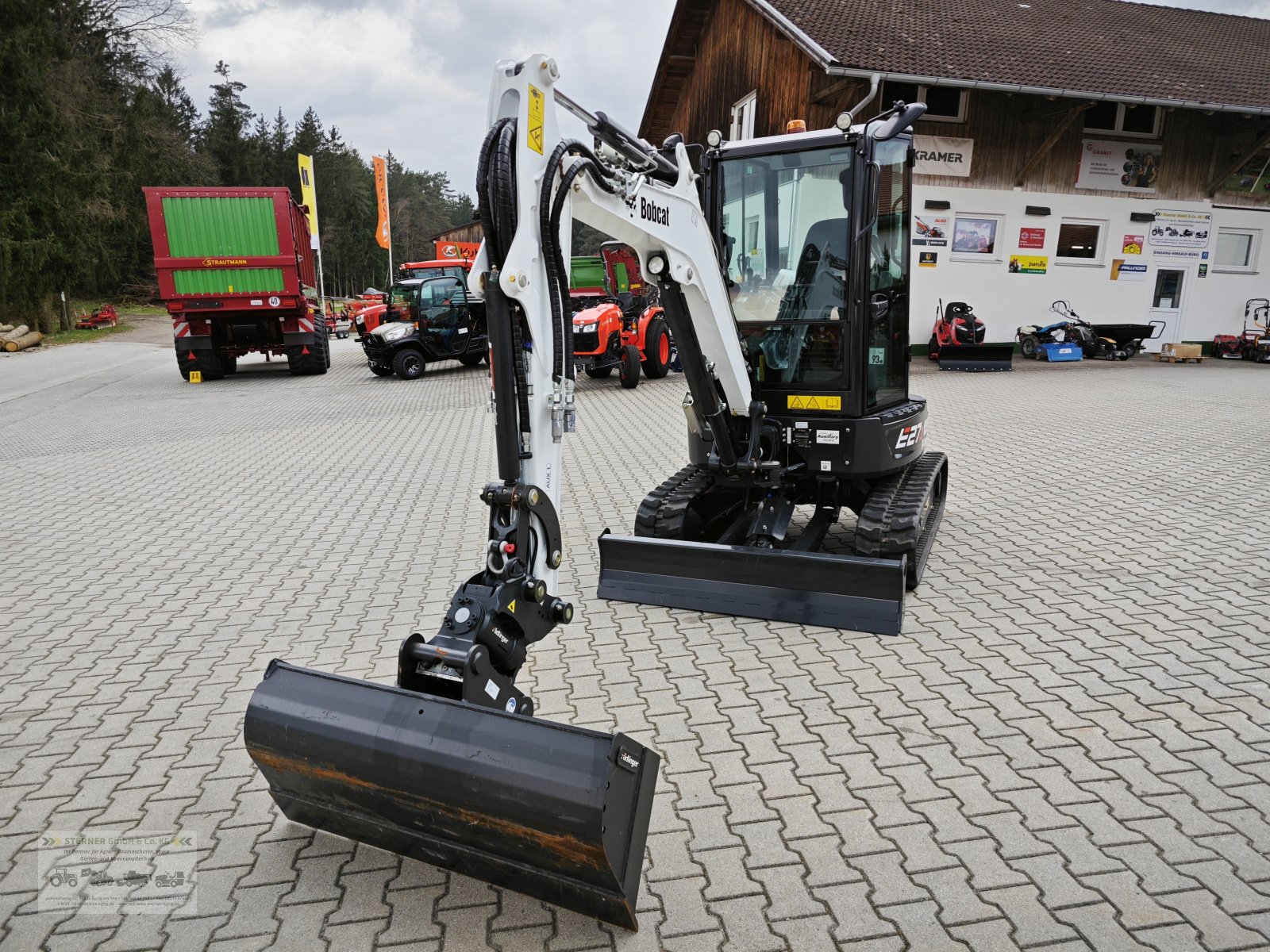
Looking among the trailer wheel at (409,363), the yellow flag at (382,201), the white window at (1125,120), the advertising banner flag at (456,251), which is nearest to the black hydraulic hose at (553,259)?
the trailer wheel at (409,363)

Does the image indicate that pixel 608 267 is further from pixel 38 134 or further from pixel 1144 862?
pixel 38 134

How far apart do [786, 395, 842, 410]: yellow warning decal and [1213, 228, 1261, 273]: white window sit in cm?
2016

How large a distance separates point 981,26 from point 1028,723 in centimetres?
1974

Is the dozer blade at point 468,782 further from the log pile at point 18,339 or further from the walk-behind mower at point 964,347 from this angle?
the log pile at point 18,339

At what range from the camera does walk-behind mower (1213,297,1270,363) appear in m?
19.4

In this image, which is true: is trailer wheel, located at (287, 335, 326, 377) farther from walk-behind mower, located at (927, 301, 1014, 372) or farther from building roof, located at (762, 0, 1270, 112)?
walk-behind mower, located at (927, 301, 1014, 372)

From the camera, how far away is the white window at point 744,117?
60.8 feet

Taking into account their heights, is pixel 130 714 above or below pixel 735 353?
below

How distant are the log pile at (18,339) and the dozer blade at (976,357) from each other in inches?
951

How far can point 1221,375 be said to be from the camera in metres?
17.0

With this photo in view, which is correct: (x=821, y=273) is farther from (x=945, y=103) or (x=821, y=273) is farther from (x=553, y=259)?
(x=945, y=103)

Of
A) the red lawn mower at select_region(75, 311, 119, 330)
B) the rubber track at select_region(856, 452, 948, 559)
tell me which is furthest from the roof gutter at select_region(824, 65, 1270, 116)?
the red lawn mower at select_region(75, 311, 119, 330)

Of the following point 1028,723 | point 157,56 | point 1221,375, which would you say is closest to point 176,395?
point 1028,723

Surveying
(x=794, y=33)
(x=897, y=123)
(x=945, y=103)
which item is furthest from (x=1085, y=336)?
(x=897, y=123)
